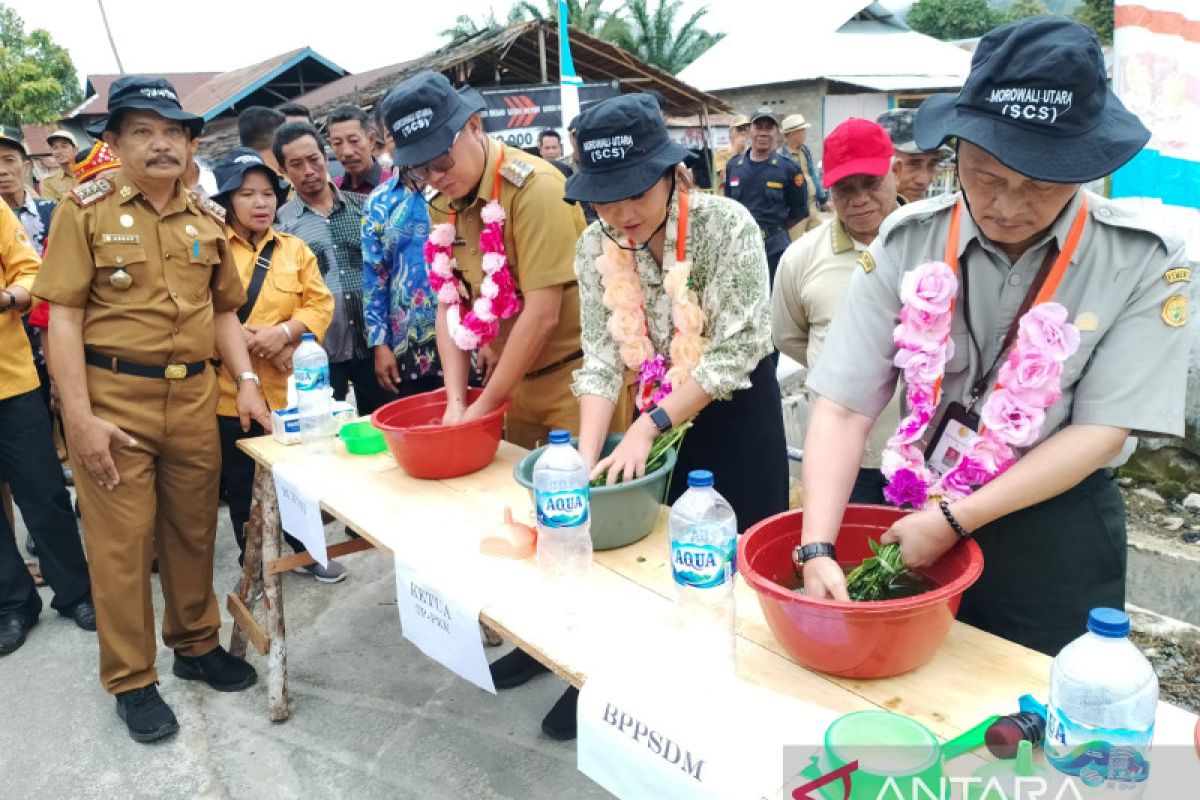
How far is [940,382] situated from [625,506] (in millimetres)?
717

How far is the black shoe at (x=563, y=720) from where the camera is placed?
2768 millimetres

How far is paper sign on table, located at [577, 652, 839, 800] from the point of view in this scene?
1.23 m

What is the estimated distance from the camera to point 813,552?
4.64 feet

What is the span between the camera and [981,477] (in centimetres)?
151

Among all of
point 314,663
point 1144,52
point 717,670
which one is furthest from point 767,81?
point 717,670

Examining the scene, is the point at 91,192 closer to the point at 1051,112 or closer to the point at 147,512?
the point at 147,512

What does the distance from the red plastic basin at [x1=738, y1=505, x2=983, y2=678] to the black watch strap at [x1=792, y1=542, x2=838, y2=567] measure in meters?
0.08

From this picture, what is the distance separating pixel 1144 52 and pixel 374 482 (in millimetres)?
3765

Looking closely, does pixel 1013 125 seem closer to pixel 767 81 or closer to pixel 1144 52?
pixel 1144 52

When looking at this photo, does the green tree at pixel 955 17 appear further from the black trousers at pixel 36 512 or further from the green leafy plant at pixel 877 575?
the green leafy plant at pixel 877 575

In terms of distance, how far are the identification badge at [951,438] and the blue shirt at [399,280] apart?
2.44m

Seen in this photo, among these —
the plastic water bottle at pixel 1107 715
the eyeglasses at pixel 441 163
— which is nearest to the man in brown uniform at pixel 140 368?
the eyeglasses at pixel 441 163

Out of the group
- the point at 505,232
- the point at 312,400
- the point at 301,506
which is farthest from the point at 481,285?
the point at 301,506

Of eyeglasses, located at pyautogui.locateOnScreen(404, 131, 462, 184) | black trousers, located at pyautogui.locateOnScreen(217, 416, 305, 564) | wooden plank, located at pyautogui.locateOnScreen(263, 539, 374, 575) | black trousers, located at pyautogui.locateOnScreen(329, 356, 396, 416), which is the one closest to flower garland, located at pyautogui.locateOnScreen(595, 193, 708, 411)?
eyeglasses, located at pyautogui.locateOnScreen(404, 131, 462, 184)
